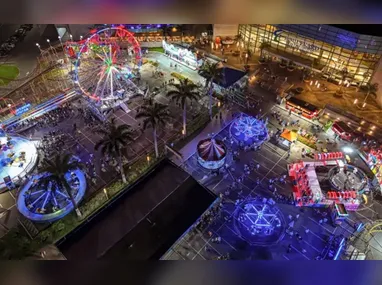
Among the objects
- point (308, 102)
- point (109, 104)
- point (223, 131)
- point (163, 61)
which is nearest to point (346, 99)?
point (308, 102)

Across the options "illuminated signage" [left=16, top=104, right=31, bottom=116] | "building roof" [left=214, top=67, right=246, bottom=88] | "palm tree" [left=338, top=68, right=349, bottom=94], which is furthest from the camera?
"palm tree" [left=338, top=68, right=349, bottom=94]

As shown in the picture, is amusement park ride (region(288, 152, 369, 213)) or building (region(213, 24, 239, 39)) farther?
building (region(213, 24, 239, 39))

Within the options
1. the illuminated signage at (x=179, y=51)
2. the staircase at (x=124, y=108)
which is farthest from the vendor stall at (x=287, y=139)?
the staircase at (x=124, y=108)

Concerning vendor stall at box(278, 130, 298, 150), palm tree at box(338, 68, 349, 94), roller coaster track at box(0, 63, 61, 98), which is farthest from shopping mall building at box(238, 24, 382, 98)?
roller coaster track at box(0, 63, 61, 98)

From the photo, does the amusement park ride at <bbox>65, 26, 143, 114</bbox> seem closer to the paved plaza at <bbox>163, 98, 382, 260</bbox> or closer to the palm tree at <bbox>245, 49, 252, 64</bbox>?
the paved plaza at <bbox>163, 98, 382, 260</bbox>

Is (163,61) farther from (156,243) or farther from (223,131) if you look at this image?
(156,243)

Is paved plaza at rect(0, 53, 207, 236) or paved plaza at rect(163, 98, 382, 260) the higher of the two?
paved plaza at rect(0, 53, 207, 236)


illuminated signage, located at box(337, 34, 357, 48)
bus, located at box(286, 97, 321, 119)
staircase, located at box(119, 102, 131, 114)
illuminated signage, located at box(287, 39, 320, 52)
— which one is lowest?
staircase, located at box(119, 102, 131, 114)
